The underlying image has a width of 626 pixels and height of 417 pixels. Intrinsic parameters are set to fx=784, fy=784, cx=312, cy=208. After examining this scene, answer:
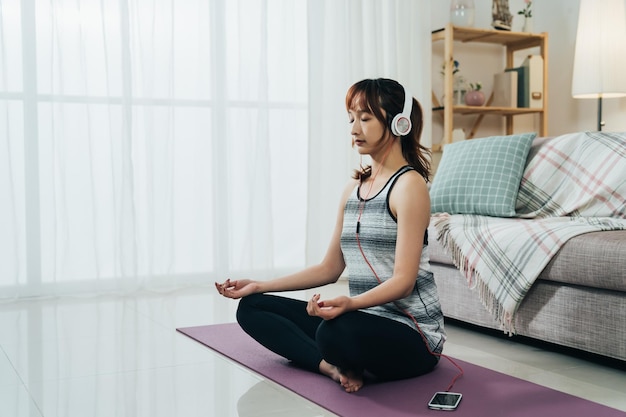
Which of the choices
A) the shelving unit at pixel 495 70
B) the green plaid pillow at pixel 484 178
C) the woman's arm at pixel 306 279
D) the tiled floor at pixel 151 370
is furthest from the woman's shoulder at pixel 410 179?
the shelving unit at pixel 495 70

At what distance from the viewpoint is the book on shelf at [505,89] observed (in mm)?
4727

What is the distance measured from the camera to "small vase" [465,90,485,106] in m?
4.63

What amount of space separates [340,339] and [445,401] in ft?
0.92

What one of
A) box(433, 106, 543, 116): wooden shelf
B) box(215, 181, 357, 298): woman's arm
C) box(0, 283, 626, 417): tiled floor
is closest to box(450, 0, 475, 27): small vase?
box(433, 106, 543, 116): wooden shelf

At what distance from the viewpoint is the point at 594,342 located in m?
2.21

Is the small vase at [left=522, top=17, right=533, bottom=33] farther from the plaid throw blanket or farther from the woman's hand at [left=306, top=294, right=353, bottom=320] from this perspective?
the woman's hand at [left=306, top=294, right=353, bottom=320]

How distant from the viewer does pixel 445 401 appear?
1.80 m

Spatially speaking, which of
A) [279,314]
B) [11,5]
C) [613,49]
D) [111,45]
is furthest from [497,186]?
[11,5]

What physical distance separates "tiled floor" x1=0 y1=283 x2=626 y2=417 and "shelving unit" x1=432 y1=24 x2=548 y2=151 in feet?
6.51

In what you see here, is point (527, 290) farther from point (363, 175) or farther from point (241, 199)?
point (241, 199)

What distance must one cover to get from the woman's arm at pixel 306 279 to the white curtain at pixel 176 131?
1.80m

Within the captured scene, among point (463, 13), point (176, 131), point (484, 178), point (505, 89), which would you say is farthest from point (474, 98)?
point (176, 131)

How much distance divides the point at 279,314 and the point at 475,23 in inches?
129

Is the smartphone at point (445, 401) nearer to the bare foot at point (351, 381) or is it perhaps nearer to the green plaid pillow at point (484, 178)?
the bare foot at point (351, 381)
